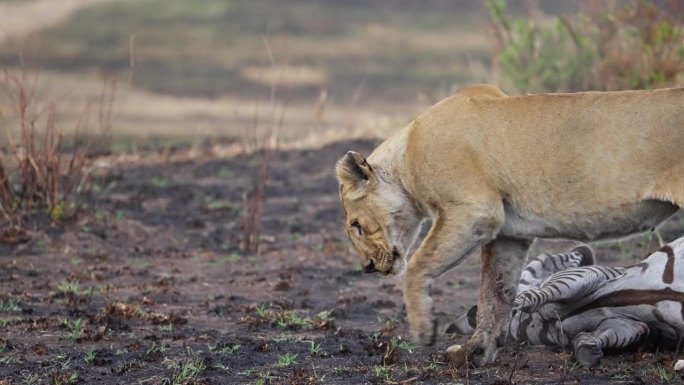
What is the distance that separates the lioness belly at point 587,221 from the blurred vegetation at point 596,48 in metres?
5.92

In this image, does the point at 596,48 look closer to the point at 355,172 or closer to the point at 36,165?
the point at 36,165

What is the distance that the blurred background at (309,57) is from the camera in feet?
42.0

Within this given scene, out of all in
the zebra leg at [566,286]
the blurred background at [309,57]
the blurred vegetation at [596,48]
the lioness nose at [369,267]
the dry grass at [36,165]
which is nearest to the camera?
the lioness nose at [369,267]

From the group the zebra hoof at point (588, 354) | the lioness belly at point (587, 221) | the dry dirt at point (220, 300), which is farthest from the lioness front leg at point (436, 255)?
the zebra hoof at point (588, 354)

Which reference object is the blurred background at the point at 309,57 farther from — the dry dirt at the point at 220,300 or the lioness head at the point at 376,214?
the lioness head at the point at 376,214

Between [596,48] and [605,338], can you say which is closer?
[605,338]

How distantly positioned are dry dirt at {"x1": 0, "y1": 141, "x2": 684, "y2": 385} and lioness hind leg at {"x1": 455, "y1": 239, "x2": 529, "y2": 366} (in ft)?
0.37

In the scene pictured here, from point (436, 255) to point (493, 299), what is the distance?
1.97 feet

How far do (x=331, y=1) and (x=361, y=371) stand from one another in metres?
22.9

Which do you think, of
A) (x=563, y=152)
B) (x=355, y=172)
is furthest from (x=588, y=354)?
(x=355, y=172)

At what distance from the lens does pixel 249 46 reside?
24047 mm

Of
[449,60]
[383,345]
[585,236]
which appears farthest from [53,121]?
[449,60]

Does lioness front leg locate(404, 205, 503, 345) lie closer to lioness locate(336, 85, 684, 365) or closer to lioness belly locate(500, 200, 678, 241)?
lioness locate(336, 85, 684, 365)

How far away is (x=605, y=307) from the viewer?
6617mm
